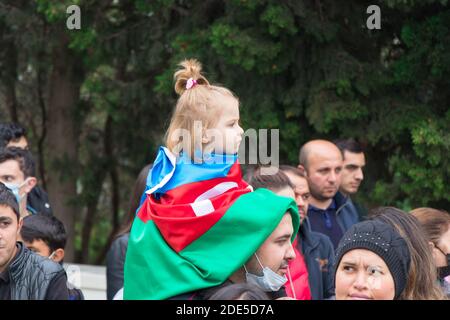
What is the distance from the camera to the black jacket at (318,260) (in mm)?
5719

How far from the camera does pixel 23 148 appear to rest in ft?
21.3

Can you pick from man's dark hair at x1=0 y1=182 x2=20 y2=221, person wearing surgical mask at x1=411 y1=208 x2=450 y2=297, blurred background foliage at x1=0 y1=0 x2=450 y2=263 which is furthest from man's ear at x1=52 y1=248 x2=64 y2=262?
blurred background foliage at x1=0 y1=0 x2=450 y2=263

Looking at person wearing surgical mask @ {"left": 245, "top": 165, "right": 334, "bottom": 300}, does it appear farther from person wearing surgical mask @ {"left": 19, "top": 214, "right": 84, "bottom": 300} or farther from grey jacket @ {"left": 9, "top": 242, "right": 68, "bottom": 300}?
grey jacket @ {"left": 9, "top": 242, "right": 68, "bottom": 300}

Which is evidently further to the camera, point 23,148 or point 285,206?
point 23,148

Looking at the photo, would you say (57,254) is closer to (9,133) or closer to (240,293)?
(9,133)

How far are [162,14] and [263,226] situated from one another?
4920 millimetres

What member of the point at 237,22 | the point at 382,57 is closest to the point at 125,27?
the point at 237,22

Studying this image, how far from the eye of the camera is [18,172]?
609 cm

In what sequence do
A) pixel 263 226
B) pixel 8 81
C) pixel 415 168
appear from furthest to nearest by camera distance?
pixel 8 81 → pixel 415 168 → pixel 263 226

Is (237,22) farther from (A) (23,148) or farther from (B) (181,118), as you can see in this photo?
(B) (181,118)

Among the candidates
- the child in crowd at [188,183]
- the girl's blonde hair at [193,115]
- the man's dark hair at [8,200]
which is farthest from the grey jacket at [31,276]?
the girl's blonde hair at [193,115]

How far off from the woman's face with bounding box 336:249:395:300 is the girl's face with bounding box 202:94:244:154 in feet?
2.55

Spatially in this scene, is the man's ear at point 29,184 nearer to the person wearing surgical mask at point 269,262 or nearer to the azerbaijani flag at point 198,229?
the azerbaijani flag at point 198,229

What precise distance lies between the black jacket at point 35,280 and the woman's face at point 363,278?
1.38 meters
